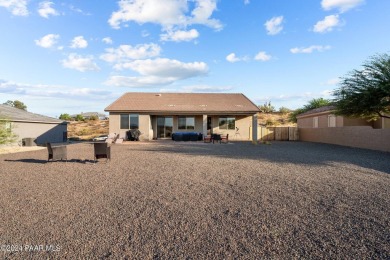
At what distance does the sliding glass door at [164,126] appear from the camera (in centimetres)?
2756

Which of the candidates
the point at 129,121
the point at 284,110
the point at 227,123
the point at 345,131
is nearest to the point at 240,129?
the point at 227,123

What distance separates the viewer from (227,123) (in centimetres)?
2727

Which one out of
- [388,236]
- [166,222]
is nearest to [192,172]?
[166,222]

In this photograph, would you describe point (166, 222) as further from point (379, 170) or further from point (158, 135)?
point (158, 135)

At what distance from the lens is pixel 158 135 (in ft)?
91.4

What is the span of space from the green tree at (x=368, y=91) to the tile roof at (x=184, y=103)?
936 cm

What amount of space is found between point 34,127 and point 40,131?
0.92m

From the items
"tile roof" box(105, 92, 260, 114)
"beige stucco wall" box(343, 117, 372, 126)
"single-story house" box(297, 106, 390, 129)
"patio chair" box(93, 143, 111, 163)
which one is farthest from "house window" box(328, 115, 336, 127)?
"patio chair" box(93, 143, 111, 163)

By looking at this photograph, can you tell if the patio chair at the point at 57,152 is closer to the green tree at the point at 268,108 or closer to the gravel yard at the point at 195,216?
the gravel yard at the point at 195,216

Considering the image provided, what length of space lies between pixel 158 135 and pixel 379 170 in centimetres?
2178

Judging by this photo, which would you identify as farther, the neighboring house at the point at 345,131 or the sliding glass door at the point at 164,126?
the sliding glass door at the point at 164,126

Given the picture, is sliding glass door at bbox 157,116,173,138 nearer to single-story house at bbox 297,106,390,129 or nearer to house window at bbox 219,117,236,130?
house window at bbox 219,117,236,130

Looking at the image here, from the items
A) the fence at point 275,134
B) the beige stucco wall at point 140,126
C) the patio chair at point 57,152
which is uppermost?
the beige stucco wall at point 140,126

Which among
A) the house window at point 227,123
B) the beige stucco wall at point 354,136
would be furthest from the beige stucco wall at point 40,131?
the beige stucco wall at point 354,136
